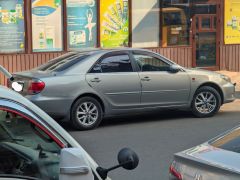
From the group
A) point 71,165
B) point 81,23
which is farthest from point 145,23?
point 71,165

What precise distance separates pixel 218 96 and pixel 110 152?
4.01 metres

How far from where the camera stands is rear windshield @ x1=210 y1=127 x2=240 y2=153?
3.88 meters

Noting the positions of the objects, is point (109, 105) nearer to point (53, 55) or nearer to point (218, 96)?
point (218, 96)

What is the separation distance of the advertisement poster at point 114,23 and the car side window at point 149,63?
5453mm

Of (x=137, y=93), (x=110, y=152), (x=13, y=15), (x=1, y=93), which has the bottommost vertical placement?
(x=110, y=152)

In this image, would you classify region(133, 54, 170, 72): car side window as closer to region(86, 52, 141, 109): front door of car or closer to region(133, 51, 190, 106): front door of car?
region(133, 51, 190, 106): front door of car

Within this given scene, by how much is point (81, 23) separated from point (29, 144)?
13.2 m

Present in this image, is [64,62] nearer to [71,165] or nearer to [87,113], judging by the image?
[87,113]

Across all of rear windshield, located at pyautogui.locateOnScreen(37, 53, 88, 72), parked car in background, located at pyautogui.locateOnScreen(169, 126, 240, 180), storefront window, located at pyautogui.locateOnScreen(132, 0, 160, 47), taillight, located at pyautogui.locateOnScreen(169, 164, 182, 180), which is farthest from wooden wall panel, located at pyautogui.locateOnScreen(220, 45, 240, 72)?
taillight, located at pyautogui.locateOnScreen(169, 164, 182, 180)

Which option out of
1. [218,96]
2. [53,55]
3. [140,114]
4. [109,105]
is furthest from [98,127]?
[53,55]

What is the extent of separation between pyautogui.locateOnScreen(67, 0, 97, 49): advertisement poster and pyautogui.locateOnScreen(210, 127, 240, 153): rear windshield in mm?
11814

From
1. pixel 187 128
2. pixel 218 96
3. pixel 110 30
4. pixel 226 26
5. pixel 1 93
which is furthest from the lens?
pixel 226 26

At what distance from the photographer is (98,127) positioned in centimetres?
1053

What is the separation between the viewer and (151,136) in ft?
31.1
